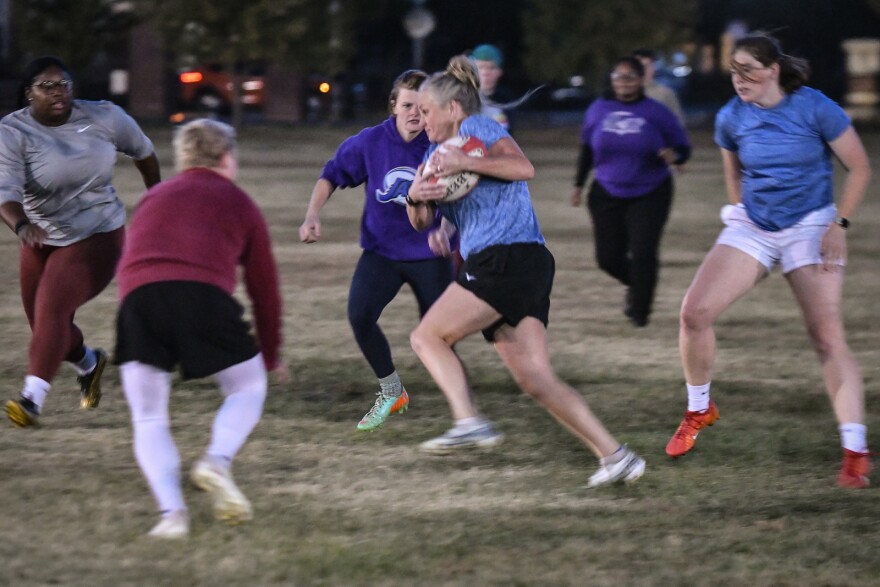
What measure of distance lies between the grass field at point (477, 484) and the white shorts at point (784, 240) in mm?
919

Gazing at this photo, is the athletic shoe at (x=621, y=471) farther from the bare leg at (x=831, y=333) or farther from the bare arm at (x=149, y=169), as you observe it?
the bare arm at (x=149, y=169)

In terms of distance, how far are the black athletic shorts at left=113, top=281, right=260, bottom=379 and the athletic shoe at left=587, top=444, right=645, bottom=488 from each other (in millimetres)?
1660

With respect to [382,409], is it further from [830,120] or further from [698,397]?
[830,120]

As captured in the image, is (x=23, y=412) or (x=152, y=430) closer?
(x=152, y=430)

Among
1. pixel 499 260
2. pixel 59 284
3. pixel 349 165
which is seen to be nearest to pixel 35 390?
pixel 59 284

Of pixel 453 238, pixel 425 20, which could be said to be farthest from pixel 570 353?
pixel 425 20

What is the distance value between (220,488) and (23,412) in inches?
78.9

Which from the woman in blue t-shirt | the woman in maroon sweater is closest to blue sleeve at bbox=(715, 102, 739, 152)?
the woman in blue t-shirt

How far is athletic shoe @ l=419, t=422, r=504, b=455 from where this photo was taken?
637 cm

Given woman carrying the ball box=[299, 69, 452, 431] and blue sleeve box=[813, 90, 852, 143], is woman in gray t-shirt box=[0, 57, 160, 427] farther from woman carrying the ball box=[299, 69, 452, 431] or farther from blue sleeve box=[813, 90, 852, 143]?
blue sleeve box=[813, 90, 852, 143]

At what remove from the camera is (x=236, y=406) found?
5215mm

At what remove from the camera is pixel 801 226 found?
616cm

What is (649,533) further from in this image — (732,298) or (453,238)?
(453,238)

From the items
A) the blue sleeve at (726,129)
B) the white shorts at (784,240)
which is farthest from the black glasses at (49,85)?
the white shorts at (784,240)
